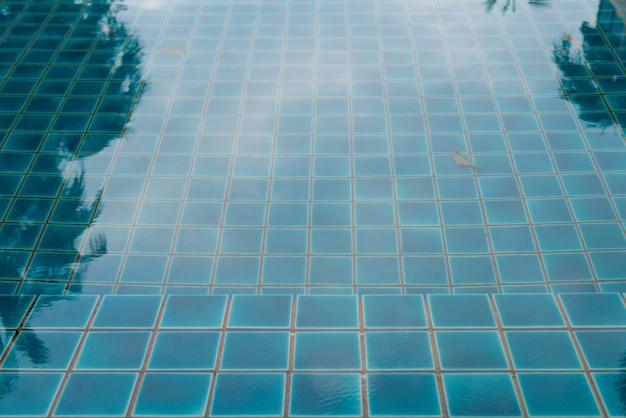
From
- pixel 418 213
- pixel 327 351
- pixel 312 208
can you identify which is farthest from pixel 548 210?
pixel 327 351

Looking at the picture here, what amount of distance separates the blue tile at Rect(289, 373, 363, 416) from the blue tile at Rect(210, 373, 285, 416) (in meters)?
→ 0.06

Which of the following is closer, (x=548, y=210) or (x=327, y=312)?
(x=327, y=312)

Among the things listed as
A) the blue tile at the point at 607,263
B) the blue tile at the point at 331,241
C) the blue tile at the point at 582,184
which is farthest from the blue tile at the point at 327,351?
the blue tile at the point at 582,184

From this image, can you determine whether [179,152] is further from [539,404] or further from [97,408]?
[539,404]

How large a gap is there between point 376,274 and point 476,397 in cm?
168

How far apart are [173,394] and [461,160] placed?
3.17 metres

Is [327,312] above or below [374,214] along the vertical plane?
above

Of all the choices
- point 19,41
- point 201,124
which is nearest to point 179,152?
point 201,124

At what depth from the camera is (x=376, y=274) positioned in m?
4.19

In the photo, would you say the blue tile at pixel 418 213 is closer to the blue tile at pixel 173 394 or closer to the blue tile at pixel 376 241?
the blue tile at pixel 376 241

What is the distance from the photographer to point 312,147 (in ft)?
16.8

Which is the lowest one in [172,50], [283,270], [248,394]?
[283,270]

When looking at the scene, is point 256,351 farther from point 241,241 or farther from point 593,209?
point 593,209

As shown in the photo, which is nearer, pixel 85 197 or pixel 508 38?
pixel 85 197
